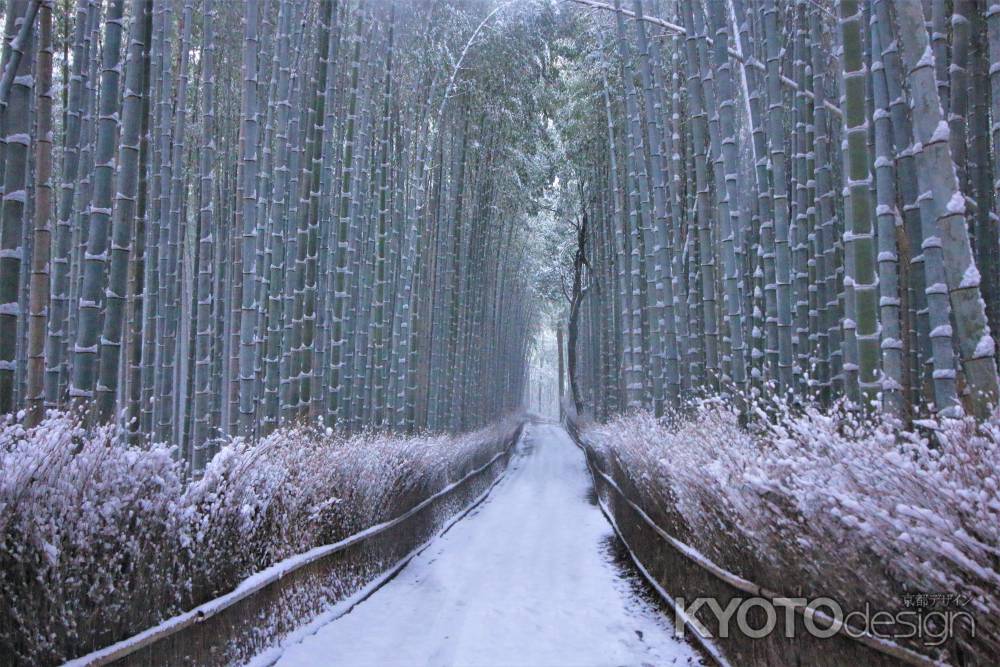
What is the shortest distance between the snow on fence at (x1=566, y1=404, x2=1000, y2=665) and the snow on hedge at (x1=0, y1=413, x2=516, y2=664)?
2162 millimetres

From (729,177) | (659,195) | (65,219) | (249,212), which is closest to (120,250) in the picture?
(65,219)

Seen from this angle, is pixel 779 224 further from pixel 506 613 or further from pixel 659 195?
pixel 506 613

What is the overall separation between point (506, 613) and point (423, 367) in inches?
256

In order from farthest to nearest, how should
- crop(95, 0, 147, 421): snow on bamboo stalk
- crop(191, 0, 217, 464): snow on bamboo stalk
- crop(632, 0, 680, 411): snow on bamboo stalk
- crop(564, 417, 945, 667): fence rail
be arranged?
crop(632, 0, 680, 411): snow on bamboo stalk, crop(191, 0, 217, 464): snow on bamboo stalk, crop(95, 0, 147, 421): snow on bamboo stalk, crop(564, 417, 945, 667): fence rail

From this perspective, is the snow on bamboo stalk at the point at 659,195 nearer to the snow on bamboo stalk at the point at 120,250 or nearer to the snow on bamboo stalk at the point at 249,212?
the snow on bamboo stalk at the point at 249,212

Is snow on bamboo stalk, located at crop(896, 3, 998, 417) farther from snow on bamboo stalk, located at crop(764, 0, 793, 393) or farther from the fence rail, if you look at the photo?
snow on bamboo stalk, located at crop(764, 0, 793, 393)

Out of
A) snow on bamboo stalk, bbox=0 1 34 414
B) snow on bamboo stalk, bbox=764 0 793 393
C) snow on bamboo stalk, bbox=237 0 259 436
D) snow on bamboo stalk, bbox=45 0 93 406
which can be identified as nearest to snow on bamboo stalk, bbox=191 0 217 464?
snow on bamboo stalk, bbox=237 0 259 436

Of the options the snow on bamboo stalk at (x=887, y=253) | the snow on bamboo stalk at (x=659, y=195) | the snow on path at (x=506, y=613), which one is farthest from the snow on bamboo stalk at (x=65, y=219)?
the snow on bamboo stalk at (x=659, y=195)

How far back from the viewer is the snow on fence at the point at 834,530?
5.95 ft

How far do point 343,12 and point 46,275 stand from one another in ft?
15.6

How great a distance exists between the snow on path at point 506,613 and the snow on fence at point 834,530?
1.29ft

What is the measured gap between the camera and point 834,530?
2.40m

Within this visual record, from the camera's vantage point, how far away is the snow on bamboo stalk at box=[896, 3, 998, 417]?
2.43m

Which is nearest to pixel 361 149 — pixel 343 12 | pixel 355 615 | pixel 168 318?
pixel 343 12
